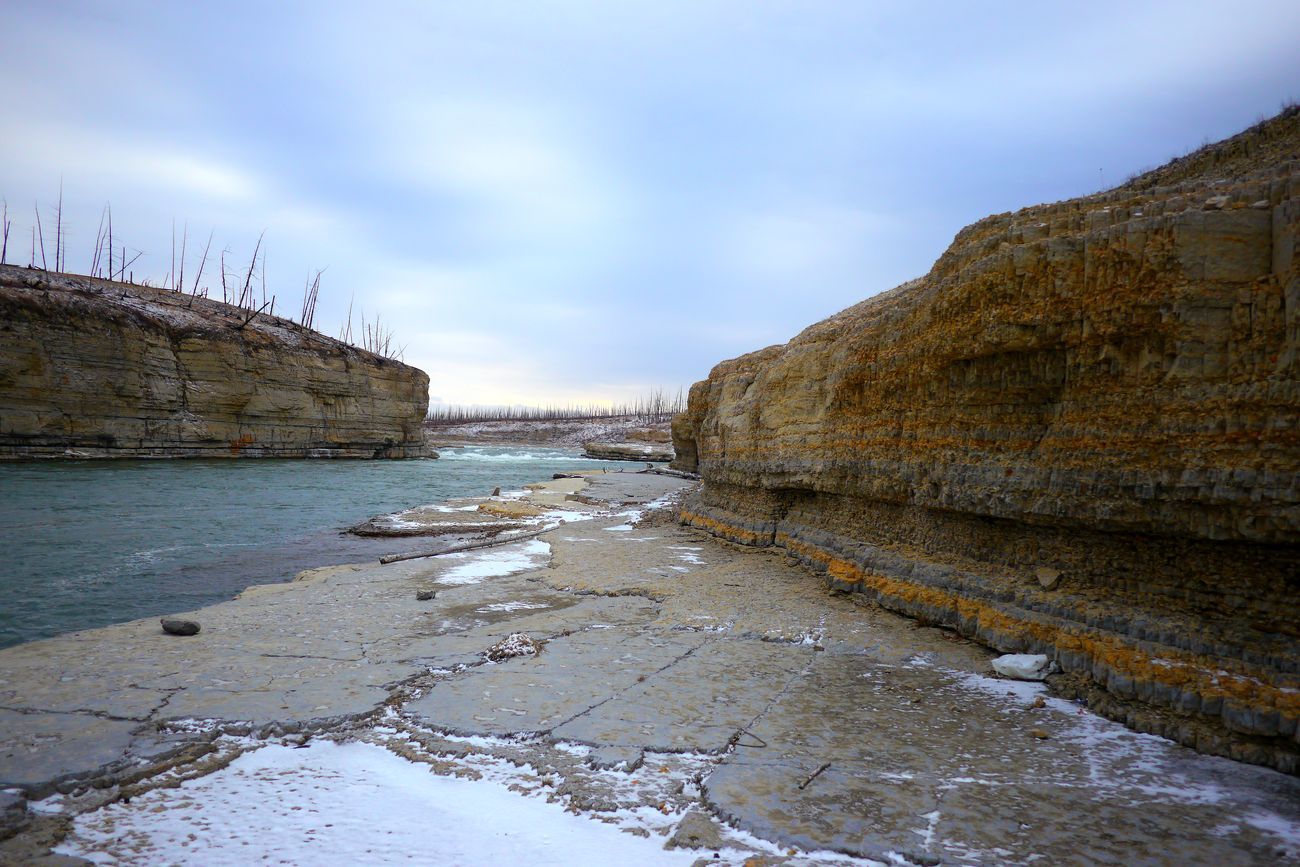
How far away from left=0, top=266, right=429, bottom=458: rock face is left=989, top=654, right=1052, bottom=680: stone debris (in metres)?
43.9

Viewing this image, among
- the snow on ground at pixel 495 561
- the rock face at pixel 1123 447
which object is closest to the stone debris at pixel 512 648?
the snow on ground at pixel 495 561

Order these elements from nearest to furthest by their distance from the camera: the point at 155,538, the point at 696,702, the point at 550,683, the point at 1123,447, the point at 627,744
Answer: the point at 627,744, the point at 696,702, the point at 1123,447, the point at 550,683, the point at 155,538

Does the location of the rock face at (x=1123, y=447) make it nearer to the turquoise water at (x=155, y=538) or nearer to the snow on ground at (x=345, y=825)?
the snow on ground at (x=345, y=825)

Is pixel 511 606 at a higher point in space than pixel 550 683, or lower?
lower

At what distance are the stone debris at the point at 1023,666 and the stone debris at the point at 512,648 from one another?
396 cm

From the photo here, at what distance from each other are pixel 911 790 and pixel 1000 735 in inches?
44.0

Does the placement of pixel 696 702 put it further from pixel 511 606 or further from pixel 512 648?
pixel 511 606

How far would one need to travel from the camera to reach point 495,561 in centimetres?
1120

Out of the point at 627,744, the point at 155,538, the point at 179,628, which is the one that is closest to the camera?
the point at 627,744

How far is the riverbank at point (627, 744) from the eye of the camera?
3.16 metres

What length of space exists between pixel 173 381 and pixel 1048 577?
1820 inches

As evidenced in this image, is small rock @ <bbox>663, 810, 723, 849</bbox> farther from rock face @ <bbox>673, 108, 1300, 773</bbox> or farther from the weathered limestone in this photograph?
the weathered limestone

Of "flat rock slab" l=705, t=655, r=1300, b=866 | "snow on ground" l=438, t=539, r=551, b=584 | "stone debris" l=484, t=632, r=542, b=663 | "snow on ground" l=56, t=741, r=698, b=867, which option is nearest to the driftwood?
"snow on ground" l=438, t=539, r=551, b=584

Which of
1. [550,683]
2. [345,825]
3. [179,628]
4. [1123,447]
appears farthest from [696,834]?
[179,628]
